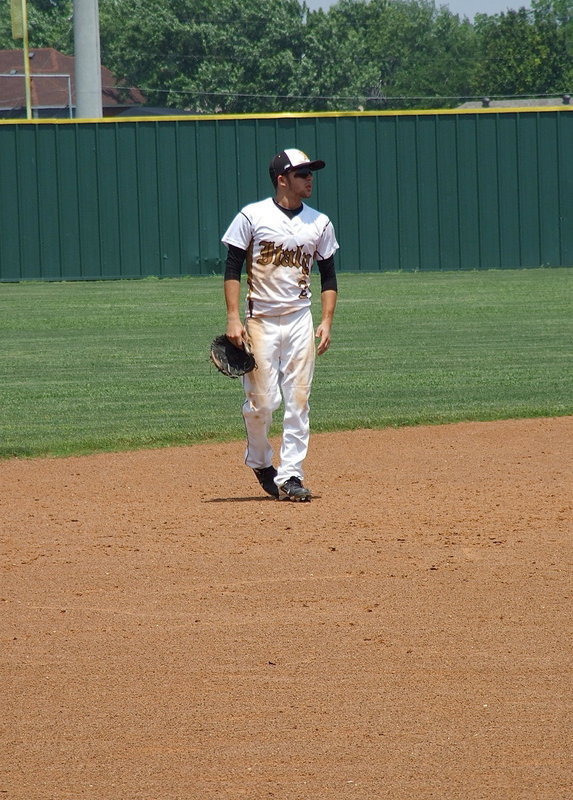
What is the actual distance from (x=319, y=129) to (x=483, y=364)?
11887mm

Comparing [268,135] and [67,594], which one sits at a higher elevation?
[268,135]

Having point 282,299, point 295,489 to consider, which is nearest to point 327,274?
point 282,299

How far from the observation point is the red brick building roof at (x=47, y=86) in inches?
3076

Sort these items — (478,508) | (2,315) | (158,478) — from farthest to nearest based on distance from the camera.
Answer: (2,315)
(158,478)
(478,508)

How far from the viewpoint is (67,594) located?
541 cm

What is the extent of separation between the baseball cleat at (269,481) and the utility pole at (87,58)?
739 inches

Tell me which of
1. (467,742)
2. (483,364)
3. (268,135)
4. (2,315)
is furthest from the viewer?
(268,135)

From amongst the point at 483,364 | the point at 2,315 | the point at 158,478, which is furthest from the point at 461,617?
the point at 2,315

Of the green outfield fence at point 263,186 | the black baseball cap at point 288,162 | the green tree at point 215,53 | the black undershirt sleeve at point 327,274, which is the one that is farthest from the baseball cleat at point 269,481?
the green tree at point 215,53

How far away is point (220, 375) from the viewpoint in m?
12.8

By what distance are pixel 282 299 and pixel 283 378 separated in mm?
470

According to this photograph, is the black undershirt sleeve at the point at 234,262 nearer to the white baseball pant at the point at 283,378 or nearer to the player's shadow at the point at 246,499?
the white baseball pant at the point at 283,378

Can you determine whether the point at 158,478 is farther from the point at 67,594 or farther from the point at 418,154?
the point at 418,154

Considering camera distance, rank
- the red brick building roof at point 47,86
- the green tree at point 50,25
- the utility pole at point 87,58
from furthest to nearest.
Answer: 1. the green tree at point 50,25
2. the red brick building roof at point 47,86
3. the utility pole at point 87,58
